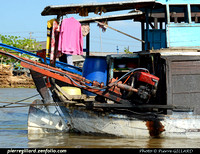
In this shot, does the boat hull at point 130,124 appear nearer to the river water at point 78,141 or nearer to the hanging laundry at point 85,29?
the river water at point 78,141

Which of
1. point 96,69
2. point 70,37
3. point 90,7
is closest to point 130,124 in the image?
point 96,69

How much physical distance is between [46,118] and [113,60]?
2.23m

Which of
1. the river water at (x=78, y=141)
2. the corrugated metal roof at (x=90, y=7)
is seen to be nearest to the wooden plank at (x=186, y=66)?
the river water at (x=78, y=141)

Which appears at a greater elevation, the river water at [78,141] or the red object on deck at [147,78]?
the red object on deck at [147,78]

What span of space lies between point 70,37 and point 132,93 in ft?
6.60

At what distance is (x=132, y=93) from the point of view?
735 centimetres

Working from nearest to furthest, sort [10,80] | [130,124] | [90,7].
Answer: [130,124] < [90,7] < [10,80]

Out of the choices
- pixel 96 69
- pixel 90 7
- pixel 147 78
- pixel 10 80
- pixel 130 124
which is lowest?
pixel 10 80

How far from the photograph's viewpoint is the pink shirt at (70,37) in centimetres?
762

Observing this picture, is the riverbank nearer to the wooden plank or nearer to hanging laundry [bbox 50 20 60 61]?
hanging laundry [bbox 50 20 60 61]

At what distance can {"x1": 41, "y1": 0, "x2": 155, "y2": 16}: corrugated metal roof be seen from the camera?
7.76 meters

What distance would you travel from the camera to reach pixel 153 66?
7.52m

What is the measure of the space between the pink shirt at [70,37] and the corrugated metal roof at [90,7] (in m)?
0.31

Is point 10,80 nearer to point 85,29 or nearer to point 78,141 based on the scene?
point 85,29
